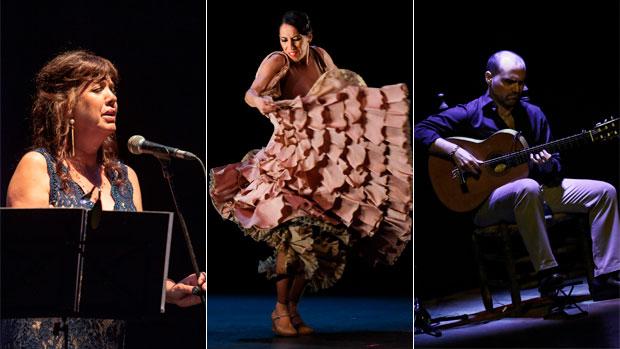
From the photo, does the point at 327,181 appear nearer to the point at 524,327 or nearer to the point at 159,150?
the point at 159,150

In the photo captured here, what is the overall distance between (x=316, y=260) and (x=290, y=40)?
4.13 ft

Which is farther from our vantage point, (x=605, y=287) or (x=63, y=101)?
(x=605, y=287)

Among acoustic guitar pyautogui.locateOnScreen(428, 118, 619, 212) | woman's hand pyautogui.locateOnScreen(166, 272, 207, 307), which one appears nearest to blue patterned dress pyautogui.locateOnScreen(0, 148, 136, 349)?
woman's hand pyautogui.locateOnScreen(166, 272, 207, 307)

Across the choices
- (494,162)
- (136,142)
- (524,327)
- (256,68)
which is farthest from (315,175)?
(524,327)

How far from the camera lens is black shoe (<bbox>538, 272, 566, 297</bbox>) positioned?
485 centimetres

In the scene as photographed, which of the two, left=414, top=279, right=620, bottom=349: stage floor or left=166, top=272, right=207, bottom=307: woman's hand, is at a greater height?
left=166, top=272, right=207, bottom=307: woman's hand

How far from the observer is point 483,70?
A: 4.96 m

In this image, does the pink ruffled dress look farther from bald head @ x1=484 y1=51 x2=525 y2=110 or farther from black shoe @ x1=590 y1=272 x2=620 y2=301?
black shoe @ x1=590 y1=272 x2=620 y2=301

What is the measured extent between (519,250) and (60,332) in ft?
8.33

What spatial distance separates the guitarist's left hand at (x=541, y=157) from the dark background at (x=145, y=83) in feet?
6.13

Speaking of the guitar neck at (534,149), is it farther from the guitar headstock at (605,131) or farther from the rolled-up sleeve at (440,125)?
the rolled-up sleeve at (440,125)

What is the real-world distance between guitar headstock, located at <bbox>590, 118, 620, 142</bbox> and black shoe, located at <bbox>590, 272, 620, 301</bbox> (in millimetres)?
778

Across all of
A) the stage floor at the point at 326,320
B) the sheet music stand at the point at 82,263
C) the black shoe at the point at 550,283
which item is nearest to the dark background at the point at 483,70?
the stage floor at the point at 326,320

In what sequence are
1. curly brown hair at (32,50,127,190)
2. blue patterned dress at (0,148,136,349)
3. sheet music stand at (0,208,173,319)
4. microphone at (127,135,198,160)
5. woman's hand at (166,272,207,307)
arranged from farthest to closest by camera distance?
curly brown hair at (32,50,127,190)
woman's hand at (166,272,207,307)
blue patterned dress at (0,148,136,349)
microphone at (127,135,198,160)
sheet music stand at (0,208,173,319)
